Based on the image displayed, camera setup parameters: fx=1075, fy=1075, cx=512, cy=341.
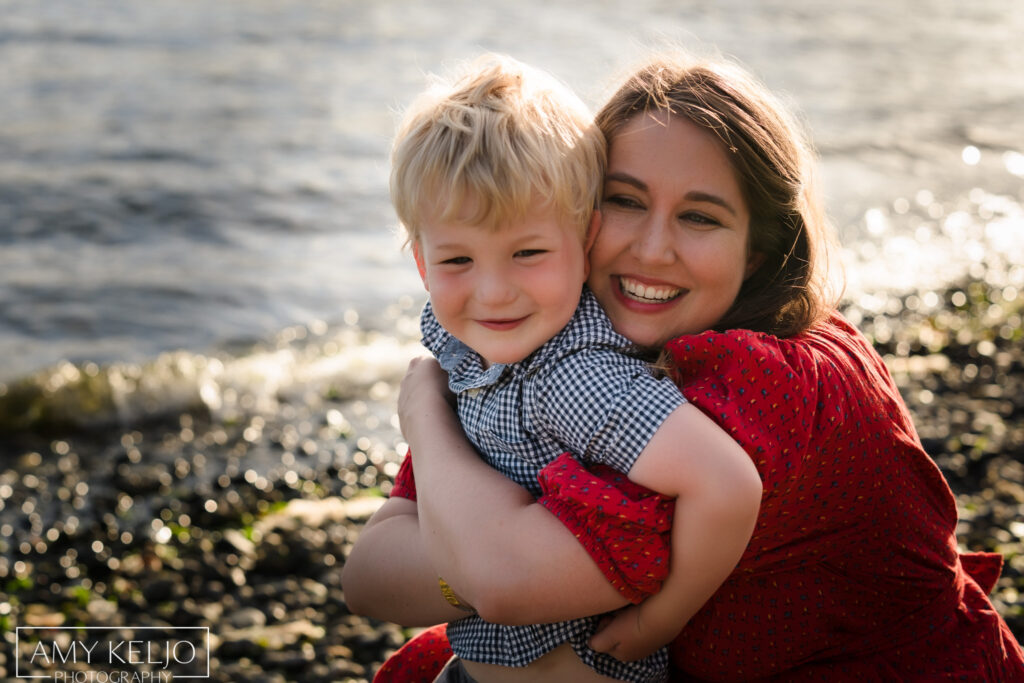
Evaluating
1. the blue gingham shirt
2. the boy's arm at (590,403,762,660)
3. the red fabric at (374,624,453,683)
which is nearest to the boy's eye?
the blue gingham shirt

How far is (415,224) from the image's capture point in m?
2.65

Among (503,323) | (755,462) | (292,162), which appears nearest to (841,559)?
(755,462)

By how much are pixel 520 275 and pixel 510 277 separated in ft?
0.08

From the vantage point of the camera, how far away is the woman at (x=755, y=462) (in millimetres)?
2326

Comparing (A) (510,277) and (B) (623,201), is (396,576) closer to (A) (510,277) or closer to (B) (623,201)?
(A) (510,277)

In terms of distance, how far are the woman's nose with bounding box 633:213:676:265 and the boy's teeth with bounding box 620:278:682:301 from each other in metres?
0.07

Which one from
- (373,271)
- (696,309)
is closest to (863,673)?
(696,309)

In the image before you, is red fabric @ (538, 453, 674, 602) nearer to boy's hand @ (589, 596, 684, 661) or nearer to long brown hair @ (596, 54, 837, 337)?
boy's hand @ (589, 596, 684, 661)

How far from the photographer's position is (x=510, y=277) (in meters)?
2.52

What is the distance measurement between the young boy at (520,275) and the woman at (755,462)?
94 millimetres

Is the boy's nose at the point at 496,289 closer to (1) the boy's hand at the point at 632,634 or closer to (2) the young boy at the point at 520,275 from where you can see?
(2) the young boy at the point at 520,275

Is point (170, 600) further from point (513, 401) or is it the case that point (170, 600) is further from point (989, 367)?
point (989, 367)

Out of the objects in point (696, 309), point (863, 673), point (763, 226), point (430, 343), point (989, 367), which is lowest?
point (989, 367)

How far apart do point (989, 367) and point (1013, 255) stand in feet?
11.2
